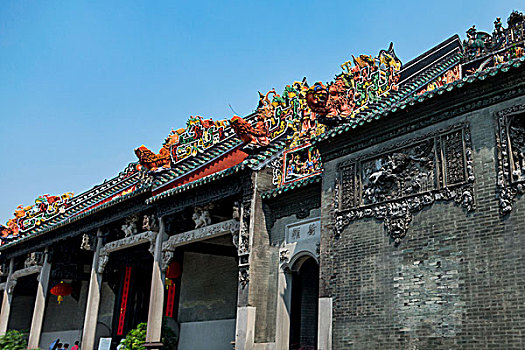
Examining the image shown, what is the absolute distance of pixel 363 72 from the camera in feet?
35.0

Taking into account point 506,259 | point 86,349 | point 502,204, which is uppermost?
point 502,204

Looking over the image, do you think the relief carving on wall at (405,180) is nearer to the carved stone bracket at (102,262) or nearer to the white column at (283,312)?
the white column at (283,312)

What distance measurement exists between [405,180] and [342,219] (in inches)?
51.6

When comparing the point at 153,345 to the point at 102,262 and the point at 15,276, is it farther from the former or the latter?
the point at 15,276

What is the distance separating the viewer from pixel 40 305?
17.8 m

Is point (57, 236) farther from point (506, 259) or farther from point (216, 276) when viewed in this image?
point (506, 259)

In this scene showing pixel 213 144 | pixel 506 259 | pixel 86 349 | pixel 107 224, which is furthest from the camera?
pixel 107 224

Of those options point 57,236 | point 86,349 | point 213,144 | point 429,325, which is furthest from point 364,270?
point 57,236

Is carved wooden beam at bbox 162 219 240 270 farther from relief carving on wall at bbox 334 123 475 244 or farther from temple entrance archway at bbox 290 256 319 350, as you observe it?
relief carving on wall at bbox 334 123 475 244

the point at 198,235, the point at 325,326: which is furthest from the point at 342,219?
the point at 198,235

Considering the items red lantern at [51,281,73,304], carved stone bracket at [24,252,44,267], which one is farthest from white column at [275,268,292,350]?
carved stone bracket at [24,252,44,267]

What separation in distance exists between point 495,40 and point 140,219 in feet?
34.2

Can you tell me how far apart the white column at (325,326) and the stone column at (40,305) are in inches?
483

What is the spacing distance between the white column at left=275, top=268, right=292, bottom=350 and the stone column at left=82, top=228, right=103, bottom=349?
22.9 feet
